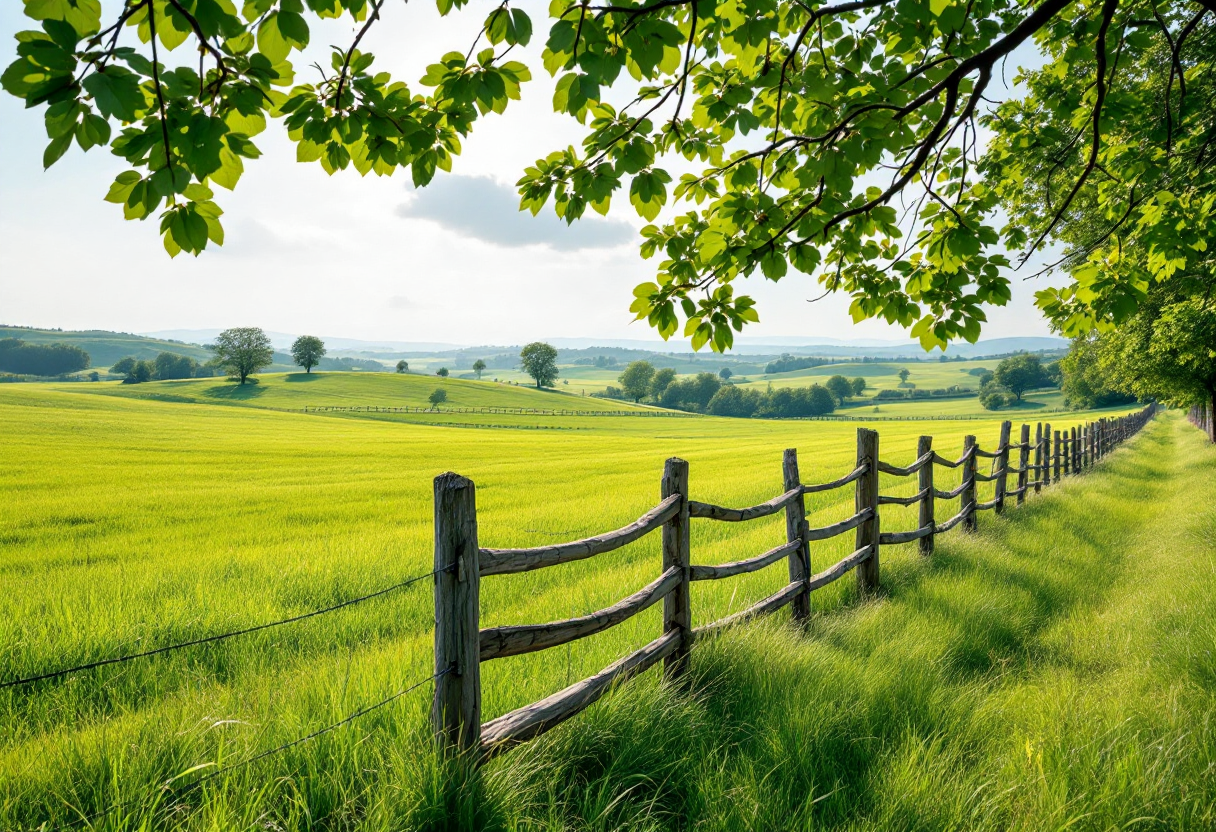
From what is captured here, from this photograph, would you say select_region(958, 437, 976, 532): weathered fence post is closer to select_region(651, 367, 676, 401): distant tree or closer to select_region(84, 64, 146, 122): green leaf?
select_region(84, 64, 146, 122): green leaf

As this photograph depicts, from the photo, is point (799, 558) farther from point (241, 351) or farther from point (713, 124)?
point (241, 351)

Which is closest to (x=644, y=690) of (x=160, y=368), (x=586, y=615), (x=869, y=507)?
(x=586, y=615)

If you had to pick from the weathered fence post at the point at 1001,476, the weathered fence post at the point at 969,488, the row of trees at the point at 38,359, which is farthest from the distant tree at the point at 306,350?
the weathered fence post at the point at 969,488

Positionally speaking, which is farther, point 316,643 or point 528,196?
point 316,643

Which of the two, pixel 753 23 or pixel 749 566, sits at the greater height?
pixel 753 23

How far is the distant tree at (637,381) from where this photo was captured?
467 ft

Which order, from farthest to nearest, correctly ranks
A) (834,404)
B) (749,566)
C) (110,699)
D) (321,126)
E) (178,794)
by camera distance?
(834,404)
(749,566)
(110,699)
(321,126)
(178,794)

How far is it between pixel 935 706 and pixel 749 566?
1622mm

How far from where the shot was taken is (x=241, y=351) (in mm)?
97875

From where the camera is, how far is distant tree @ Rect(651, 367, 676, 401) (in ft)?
479

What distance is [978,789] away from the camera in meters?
2.88

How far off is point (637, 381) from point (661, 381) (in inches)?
263

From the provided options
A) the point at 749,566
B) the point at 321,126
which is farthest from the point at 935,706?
the point at 321,126

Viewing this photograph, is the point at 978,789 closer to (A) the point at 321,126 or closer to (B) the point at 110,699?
(A) the point at 321,126
